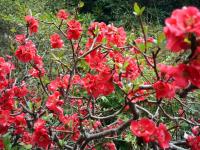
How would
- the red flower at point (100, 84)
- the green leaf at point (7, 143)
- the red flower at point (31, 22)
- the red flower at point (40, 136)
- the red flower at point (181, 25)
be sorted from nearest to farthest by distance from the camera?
the red flower at point (181, 25) < the red flower at point (100, 84) < the red flower at point (40, 136) < the green leaf at point (7, 143) < the red flower at point (31, 22)

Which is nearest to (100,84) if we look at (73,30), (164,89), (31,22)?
(164,89)

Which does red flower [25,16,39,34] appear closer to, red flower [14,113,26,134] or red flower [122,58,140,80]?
red flower [14,113,26,134]

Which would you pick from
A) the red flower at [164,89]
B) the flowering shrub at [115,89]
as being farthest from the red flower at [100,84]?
the red flower at [164,89]

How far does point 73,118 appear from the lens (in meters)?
2.40

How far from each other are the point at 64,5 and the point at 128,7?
4.70ft

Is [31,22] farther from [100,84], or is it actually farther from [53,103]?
[100,84]

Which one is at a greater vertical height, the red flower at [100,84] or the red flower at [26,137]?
the red flower at [100,84]

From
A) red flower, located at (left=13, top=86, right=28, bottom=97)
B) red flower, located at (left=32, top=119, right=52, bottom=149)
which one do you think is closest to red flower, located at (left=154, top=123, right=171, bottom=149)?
red flower, located at (left=32, top=119, right=52, bottom=149)

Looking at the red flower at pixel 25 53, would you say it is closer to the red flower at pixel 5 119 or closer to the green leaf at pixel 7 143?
the red flower at pixel 5 119

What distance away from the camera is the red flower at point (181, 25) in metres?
1.16

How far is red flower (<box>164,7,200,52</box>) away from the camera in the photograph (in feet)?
3.82

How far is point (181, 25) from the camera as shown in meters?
1.16

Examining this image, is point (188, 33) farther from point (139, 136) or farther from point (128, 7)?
point (128, 7)

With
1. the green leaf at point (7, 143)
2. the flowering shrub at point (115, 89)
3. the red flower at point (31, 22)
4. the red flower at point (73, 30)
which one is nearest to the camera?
the flowering shrub at point (115, 89)
